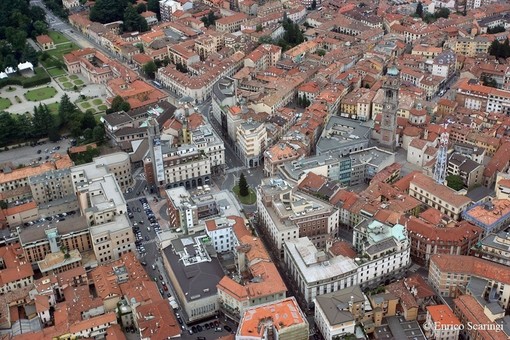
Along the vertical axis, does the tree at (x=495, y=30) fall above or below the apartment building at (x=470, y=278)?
above

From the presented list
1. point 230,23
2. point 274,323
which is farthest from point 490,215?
point 230,23

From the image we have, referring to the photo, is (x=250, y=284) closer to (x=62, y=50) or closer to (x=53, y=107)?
(x=53, y=107)

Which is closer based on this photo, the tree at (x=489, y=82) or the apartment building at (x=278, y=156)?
the apartment building at (x=278, y=156)

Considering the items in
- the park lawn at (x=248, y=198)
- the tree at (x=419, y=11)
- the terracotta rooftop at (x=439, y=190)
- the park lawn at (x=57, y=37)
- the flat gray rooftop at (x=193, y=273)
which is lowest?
the park lawn at (x=248, y=198)

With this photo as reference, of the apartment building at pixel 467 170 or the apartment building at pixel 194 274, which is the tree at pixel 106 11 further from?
the apartment building at pixel 467 170

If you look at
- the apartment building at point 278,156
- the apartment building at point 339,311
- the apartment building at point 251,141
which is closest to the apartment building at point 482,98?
the apartment building at point 278,156

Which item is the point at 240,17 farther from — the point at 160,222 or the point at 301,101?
the point at 160,222

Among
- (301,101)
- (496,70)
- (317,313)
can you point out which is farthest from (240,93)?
(317,313)
